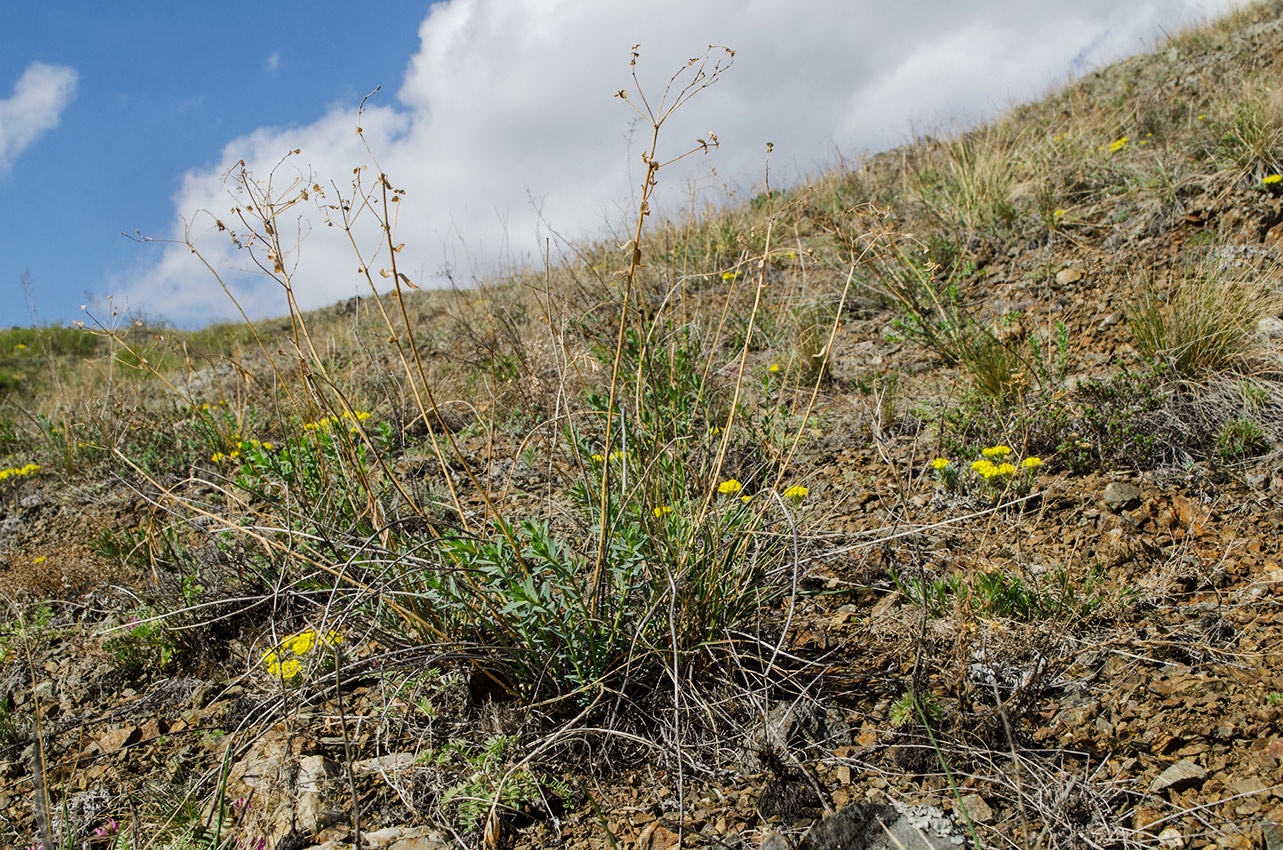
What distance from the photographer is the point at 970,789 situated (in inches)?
58.0

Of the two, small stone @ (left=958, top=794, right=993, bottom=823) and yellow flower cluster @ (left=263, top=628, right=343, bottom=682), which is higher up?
yellow flower cluster @ (left=263, top=628, right=343, bottom=682)

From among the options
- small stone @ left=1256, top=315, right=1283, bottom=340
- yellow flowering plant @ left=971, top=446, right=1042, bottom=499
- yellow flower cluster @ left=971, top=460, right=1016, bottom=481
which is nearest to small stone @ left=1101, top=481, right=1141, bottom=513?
yellow flowering plant @ left=971, top=446, right=1042, bottom=499

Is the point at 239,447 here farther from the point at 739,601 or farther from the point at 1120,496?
the point at 1120,496

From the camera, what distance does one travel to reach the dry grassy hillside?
153 centimetres

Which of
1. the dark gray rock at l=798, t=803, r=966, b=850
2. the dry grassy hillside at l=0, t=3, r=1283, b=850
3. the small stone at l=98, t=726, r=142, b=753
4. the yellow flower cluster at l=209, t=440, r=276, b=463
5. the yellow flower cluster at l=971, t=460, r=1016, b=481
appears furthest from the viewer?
the yellow flower cluster at l=209, t=440, r=276, b=463

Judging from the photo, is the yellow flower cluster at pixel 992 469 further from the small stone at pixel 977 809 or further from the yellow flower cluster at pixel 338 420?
the yellow flower cluster at pixel 338 420

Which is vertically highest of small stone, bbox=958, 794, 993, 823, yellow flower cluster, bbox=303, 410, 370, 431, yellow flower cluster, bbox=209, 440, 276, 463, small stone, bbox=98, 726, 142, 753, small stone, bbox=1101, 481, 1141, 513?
yellow flower cluster, bbox=209, 440, 276, 463

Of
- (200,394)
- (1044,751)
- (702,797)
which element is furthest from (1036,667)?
(200,394)

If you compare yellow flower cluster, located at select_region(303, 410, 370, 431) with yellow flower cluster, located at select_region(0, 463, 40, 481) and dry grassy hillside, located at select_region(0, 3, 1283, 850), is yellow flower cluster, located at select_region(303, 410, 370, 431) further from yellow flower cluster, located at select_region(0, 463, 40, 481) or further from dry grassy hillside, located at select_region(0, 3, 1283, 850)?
yellow flower cluster, located at select_region(0, 463, 40, 481)

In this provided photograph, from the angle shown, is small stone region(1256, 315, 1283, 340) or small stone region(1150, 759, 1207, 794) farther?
small stone region(1256, 315, 1283, 340)

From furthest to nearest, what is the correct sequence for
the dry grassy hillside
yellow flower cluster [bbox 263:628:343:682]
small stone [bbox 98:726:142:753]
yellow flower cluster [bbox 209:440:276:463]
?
yellow flower cluster [bbox 209:440:276:463] → small stone [bbox 98:726:142:753] → yellow flower cluster [bbox 263:628:343:682] → the dry grassy hillside

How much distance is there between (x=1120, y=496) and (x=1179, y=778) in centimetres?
125

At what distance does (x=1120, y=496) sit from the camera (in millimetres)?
2410

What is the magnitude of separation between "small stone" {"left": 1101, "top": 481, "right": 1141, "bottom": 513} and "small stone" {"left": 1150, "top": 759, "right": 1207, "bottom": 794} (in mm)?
1157
